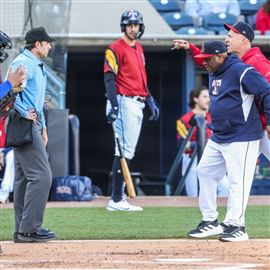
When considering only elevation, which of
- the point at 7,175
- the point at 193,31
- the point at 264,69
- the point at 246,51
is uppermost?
the point at 193,31

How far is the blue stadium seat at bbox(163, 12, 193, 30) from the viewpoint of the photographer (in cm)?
1594

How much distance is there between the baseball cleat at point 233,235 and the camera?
26.1 feet

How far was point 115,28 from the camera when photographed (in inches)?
614

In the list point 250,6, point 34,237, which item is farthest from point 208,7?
point 34,237

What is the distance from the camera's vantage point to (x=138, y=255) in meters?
7.10

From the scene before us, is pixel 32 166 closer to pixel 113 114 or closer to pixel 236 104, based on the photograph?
pixel 236 104

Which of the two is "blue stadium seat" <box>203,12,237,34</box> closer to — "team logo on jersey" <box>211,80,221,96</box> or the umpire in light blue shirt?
"team logo on jersey" <box>211,80,221,96</box>

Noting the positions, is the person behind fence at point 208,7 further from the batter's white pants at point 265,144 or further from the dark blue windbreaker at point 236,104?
the dark blue windbreaker at point 236,104

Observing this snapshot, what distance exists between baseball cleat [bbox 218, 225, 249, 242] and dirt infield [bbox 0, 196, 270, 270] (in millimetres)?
70

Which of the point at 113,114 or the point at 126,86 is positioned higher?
the point at 126,86

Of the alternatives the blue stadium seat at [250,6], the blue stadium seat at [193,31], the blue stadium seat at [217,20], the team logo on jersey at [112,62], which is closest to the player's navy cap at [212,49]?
the team logo on jersey at [112,62]

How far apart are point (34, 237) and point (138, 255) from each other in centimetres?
136

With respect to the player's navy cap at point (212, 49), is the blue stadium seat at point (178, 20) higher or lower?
higher

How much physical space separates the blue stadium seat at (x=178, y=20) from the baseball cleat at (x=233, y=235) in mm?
8268
